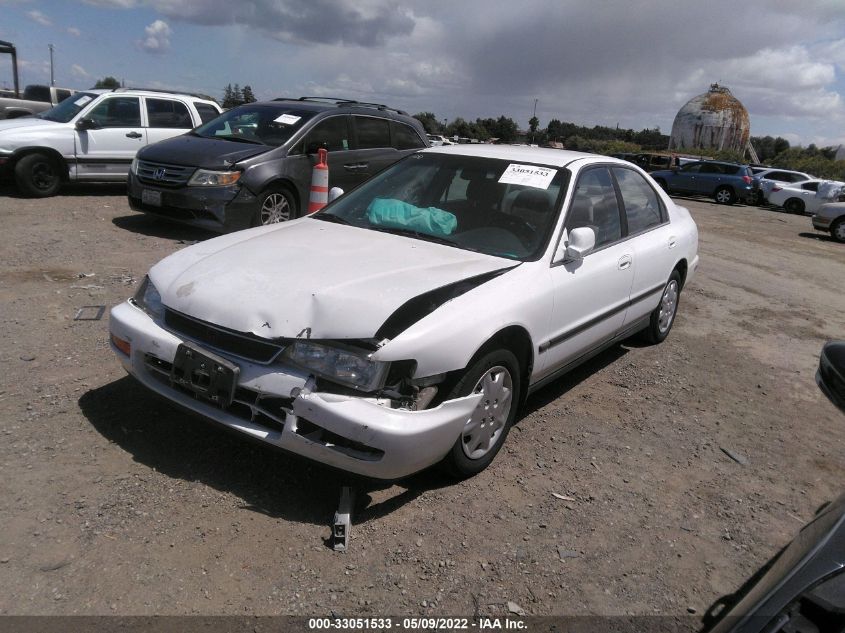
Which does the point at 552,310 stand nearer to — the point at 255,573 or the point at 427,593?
the point at 427,593

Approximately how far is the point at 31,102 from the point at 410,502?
16.7 m

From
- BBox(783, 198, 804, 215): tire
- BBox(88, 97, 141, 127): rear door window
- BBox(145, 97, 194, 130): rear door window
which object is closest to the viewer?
BBox(88, 97, 141, 127): rear door window

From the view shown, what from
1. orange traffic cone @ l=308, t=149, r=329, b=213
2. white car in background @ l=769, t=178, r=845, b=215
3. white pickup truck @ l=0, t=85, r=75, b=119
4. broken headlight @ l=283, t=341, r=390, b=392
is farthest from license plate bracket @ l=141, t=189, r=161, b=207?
white car in background @ l=769, t=178, r=845, b=215

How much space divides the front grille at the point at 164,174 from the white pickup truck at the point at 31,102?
7.50 m

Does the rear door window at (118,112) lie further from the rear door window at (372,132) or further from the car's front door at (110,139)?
the rear door window at (372,132)

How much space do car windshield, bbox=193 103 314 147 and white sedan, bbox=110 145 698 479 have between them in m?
3.96

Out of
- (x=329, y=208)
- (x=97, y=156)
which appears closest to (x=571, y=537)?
(x=329, y=208)

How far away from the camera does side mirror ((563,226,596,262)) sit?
147 inches

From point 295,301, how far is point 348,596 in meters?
1.24

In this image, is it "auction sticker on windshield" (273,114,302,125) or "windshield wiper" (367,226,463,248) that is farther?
"auction sticker on windshield" (273,114,302,125)

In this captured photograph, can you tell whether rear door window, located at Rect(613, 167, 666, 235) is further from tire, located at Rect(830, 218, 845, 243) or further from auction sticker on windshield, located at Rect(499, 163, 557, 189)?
tire, located at Rect(830, 218, 845, 243)

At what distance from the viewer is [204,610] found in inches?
92.5

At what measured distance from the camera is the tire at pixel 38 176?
9383 millimetres

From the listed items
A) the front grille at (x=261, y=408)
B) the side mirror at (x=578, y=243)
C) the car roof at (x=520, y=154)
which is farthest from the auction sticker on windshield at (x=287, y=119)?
the front grille at (x=261, y=408)
